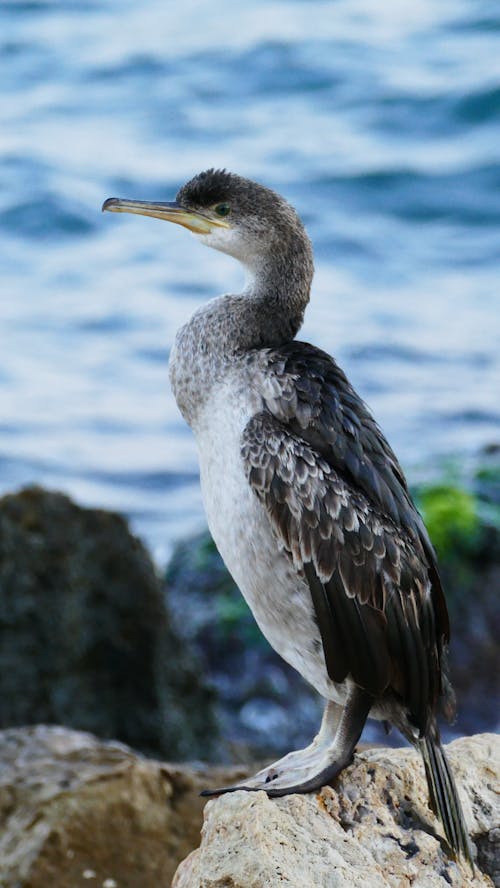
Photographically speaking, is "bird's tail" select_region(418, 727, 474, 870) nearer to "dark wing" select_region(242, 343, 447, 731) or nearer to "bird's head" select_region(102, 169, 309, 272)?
"dark wing" select_region(242, 343, 447, 731)

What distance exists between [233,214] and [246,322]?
1.21 ft

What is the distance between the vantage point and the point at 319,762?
4.20 meters

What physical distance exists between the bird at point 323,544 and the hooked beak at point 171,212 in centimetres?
40

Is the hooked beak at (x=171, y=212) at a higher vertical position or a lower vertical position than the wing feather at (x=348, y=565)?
higher

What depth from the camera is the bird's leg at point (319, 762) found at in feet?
13.4

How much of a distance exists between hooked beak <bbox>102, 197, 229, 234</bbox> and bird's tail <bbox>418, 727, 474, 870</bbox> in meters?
1.78

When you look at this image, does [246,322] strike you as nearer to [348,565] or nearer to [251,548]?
[251,548]

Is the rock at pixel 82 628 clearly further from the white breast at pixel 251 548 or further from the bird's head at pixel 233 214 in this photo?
the white breast at pixel 251 548

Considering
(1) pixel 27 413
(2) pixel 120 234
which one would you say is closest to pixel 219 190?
(1) pixel 27 413

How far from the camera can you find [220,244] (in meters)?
4.75

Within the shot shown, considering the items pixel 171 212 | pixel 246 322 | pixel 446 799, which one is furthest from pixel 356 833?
pixel 171 212

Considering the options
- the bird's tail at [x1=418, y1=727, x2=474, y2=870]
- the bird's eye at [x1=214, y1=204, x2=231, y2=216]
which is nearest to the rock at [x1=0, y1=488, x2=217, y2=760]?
the bird's eye at [x1=214, y1=204, x2=231, y2=216]

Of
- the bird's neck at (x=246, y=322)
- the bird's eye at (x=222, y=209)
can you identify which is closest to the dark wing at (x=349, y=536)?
the bird's neck at (x=246, y=322)

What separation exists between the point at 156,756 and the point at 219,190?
3.00 meters
